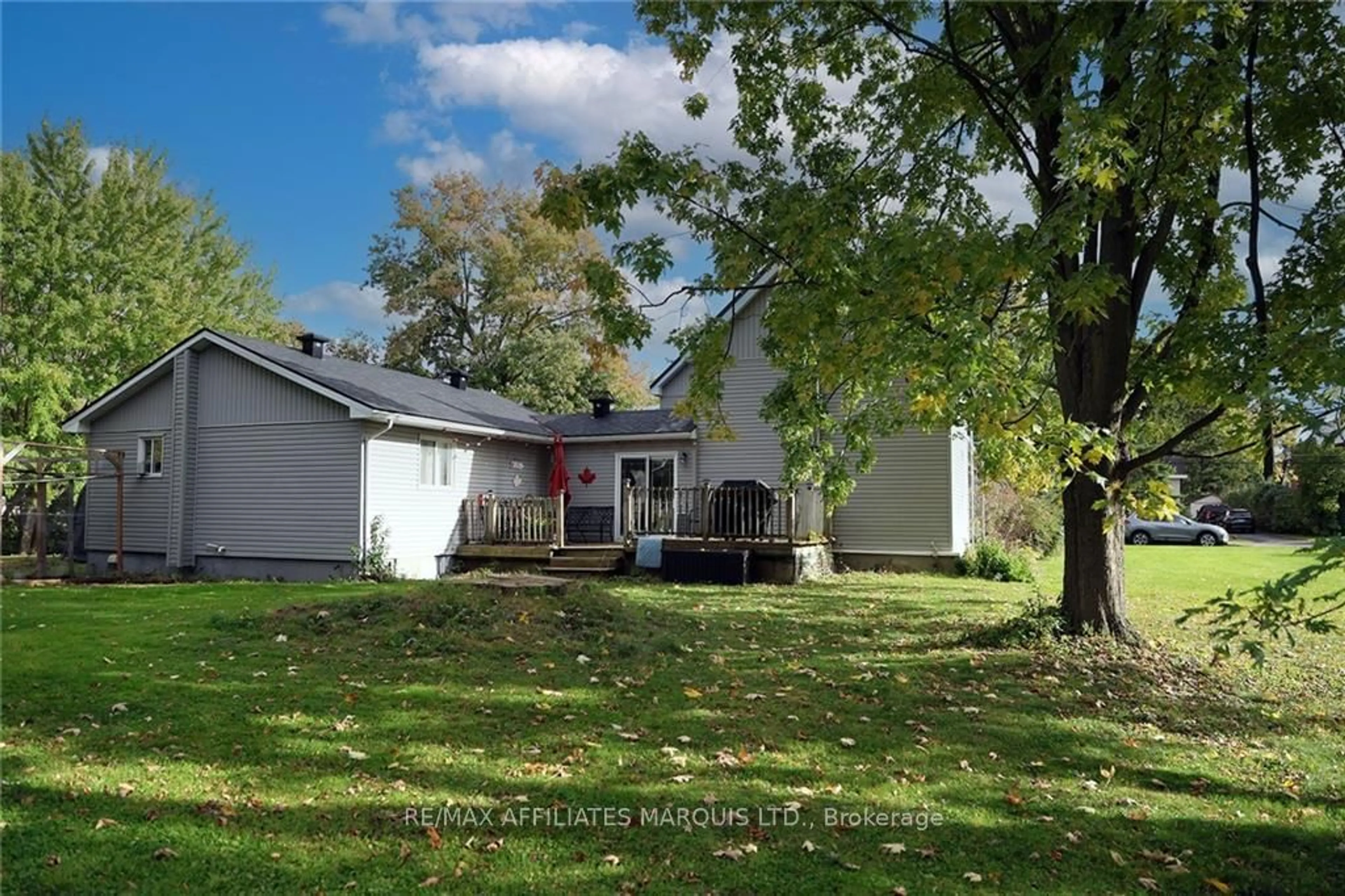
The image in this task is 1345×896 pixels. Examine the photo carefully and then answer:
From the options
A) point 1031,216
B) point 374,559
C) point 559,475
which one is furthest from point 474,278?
point 1031,216

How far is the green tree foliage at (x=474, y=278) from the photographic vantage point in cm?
3394

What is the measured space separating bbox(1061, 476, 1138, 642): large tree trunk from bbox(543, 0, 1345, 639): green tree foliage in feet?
0.09

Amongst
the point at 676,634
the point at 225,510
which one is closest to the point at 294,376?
the point at 225,510

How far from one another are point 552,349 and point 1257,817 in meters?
28.7

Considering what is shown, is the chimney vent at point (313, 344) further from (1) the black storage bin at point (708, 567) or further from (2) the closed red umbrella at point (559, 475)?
(1) the black storage bin at point (708, 567)

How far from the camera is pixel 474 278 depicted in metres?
35.1

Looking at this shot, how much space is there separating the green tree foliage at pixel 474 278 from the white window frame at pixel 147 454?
629 inches

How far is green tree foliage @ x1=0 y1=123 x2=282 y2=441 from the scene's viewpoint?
74.3 ft

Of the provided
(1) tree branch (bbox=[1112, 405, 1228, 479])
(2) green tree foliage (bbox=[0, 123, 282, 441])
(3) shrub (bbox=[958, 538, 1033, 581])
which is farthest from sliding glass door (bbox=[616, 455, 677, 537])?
(2) green tree foliage (bbox=[0, 123, 282, 441])

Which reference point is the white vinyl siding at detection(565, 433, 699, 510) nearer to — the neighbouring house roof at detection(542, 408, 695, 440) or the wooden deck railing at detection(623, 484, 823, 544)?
the neighbouring house roof at detection(542, 408, 695, 440)

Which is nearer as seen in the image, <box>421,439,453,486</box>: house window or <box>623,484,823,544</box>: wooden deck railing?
<box>623,484,823,544</box>: wooden deck railing

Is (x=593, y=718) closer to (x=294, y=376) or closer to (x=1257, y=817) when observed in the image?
(x=1257, y=817)

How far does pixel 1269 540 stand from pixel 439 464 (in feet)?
109

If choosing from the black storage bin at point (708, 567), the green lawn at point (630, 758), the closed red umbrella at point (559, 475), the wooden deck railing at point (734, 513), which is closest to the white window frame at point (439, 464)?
the closed red umbrella at point (559, 475)
